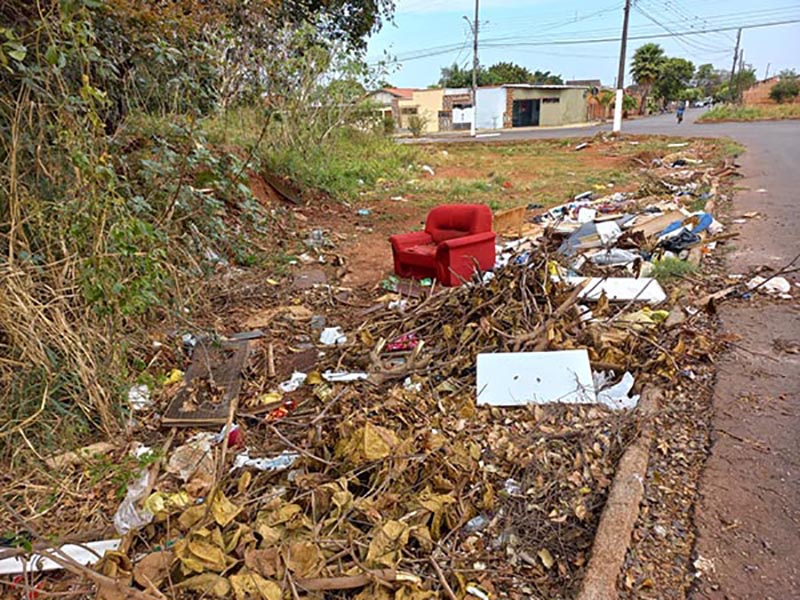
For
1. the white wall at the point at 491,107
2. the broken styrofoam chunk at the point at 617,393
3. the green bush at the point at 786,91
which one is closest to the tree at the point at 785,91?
the green bush at the point at 786,91

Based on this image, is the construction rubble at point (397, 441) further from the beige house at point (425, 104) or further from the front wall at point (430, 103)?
the beige house at point (425, 104)

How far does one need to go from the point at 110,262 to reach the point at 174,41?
300 cm

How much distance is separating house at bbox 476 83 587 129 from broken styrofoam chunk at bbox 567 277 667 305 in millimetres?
32692

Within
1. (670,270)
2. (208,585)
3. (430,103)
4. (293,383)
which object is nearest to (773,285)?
(670,270)

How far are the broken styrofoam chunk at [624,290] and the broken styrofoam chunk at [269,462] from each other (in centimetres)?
242

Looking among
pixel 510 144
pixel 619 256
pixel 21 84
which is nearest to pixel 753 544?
pixel 619 256

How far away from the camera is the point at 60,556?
193cm

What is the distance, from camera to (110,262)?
9.15ft

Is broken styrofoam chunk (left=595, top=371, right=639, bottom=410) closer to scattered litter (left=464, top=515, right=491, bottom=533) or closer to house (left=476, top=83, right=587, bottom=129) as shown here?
scattered litter (left=464, top=515, right=491, bottom=533)

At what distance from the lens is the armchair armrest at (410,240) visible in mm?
5500

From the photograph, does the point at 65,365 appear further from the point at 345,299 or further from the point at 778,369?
the point at 778,369

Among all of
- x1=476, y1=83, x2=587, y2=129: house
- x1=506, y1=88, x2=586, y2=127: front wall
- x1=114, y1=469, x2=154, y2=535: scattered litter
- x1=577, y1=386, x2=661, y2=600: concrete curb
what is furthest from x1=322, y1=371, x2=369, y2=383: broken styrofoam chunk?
x1=506, y1=88, x2=586, y2=127: front wall

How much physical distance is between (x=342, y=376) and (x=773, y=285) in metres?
3.63

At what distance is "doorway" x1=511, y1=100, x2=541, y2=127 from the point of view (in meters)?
37.0
